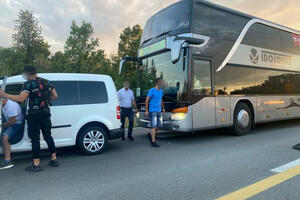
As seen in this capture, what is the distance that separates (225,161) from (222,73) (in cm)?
329

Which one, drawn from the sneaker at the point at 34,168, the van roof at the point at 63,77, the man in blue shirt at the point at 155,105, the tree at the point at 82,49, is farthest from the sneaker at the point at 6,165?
the tree at the point at 82,49

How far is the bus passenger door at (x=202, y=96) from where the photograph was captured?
20.6ft

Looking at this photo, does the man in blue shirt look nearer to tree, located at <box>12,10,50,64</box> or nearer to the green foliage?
the green foliage

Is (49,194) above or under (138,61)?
under

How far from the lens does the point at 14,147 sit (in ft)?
15.1

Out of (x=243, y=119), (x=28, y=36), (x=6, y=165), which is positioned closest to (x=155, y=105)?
(x=243, y=119)

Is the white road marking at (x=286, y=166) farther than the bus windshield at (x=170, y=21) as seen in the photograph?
No

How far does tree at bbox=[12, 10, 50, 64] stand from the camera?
4478 cm

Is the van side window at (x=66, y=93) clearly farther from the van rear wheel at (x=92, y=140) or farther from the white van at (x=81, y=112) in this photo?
the van rear wheel at (x=92, y=140)

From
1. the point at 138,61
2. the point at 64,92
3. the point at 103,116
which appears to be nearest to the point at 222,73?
the point at 138,61

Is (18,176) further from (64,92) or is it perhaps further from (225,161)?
(225,161)

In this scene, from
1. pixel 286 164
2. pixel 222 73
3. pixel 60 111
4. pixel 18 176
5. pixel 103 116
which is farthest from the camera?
pixel 222 73

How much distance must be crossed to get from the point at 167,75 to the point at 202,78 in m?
1.02

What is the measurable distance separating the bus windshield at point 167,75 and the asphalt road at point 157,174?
4.84ft
